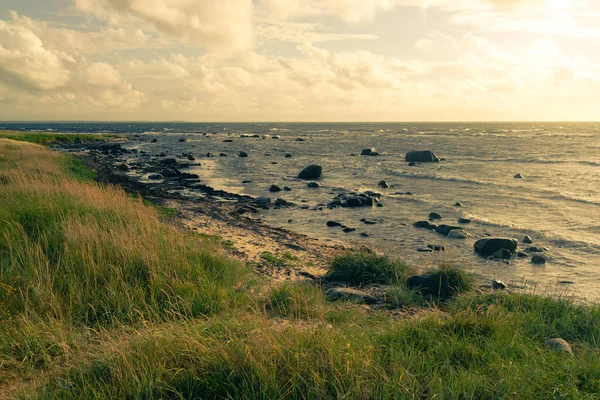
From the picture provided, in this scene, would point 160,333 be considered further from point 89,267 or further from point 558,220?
point 558,220

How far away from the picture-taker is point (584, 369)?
4746 mm

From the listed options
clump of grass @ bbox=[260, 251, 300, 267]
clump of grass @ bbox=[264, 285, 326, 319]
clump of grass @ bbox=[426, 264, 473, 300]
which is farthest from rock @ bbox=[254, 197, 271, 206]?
clump of grass @ bbox=[264, 285, 326, 319]

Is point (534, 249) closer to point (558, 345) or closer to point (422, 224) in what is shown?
point (422, 224)

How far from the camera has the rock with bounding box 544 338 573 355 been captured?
18.5 feet

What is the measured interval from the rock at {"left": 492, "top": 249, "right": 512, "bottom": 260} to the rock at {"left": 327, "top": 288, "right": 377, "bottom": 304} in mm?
7011

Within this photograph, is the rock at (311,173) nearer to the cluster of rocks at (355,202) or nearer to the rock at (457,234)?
the cluster of rocks at (355,202)

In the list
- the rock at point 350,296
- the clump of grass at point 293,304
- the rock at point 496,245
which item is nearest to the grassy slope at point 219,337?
the clump of grass at point 293,304

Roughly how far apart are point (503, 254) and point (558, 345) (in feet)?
27.4

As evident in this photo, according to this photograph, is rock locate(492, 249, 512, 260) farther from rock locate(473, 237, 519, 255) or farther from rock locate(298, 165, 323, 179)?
rock locate(298, 165, 323, 179)

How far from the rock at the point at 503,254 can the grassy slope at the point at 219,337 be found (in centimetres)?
617

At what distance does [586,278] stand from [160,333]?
12.1m

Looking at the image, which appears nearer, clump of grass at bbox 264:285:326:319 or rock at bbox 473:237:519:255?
clump of grass at bbox 264:285:326:319

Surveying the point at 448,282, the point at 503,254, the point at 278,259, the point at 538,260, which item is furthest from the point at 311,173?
the point at 448,282

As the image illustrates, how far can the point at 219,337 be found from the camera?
5000 mm
